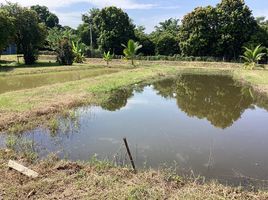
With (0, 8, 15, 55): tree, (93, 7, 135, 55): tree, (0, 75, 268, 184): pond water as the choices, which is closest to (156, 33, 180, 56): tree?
(93, 7, 135, 55): tree

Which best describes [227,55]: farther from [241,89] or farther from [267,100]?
[267,100]

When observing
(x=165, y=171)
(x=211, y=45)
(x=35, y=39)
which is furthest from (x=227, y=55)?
(x=165, y=171)

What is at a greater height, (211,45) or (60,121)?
(211,45)

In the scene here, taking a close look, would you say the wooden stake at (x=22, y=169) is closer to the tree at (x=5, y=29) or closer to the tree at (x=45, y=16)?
the tree at (x=5, y=29)

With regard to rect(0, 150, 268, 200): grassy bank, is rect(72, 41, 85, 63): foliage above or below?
above

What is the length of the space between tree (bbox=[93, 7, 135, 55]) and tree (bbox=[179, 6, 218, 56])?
372 inches

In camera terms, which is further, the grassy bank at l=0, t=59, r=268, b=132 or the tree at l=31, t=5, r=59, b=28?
the tree at l=31, t=5, r=59, b=28

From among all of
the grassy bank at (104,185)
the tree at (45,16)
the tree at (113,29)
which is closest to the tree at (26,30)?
the tree at (113,29)

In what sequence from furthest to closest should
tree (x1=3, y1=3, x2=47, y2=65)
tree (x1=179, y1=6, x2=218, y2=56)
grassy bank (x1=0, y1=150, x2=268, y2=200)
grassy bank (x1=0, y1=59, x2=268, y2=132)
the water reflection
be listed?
1. tree (x1=179, y1=6, x2=218, y2=56)
2. tree (x1=3, y1=3, x2=47, y2=65)
3. the water reflection
4. grassy bank (x1=0, y1=59, x2=268, y2=132)
5. grassy bank (x1=0, y1=150, x2=268, y2=200)

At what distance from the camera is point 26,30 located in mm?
38781

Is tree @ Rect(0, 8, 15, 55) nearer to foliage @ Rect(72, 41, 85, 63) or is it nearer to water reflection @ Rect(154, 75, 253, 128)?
foliage @ Rect(72, 41, 85, 63)

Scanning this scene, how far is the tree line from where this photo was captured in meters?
38.7

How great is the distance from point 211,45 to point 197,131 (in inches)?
1289

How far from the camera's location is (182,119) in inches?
565
